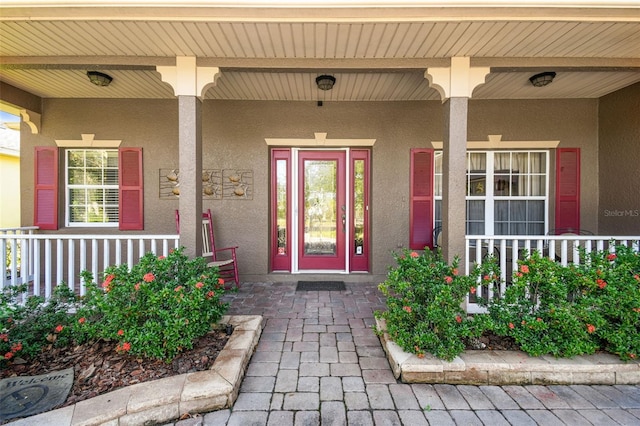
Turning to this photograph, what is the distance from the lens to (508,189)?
4469mm

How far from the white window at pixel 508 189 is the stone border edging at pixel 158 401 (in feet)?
11.8

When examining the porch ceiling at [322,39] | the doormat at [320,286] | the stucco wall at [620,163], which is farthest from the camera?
the doormat at [320,286]

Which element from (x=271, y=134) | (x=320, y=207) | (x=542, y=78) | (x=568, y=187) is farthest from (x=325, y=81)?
(x=568, y=187)

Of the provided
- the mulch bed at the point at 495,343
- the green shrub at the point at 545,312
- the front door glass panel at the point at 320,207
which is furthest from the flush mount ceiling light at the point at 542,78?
the mulch bed at the point at 495,343

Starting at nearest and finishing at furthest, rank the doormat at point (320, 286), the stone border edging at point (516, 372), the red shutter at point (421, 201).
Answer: the stone border edging at point (516, 372), the doormat at point (320, 286), the red shutter at point (421, 201)

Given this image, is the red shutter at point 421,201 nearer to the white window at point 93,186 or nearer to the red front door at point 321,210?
the red front door at point 321,210

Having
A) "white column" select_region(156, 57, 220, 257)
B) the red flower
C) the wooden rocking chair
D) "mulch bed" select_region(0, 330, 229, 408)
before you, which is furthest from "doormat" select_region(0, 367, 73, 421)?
the wooden rocking chair

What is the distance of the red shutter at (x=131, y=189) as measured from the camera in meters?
4.30

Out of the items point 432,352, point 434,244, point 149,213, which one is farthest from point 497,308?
point 149,213

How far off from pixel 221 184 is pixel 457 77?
10.5 feet

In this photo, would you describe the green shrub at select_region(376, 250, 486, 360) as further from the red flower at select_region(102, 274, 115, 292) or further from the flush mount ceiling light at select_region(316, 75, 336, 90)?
the flush mount ceiling light at select_region(316, 75, 336, 90)

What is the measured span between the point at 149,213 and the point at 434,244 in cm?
405

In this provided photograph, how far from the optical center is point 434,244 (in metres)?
4.33

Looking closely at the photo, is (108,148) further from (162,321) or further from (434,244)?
(434,244)
